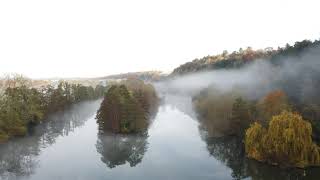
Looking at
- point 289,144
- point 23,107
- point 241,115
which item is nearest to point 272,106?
point 241,115

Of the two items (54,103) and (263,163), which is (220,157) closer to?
(263,163)

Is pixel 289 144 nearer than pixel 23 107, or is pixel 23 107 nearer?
pixel 289 144

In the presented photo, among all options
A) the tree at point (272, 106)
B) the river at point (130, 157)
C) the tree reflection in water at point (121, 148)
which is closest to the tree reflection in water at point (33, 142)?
the river at point (130, 157)

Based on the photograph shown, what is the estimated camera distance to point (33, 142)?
81.2 metres

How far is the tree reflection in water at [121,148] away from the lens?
66.1 m

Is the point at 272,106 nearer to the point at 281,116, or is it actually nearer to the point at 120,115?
the point at 281,116

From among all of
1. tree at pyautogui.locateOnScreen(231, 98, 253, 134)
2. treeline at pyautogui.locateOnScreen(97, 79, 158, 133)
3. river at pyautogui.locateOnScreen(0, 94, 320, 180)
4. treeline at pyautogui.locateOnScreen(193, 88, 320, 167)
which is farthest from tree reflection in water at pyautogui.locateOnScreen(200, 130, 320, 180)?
treeline at pyautogui.locateOnScreen(97, 79, 158, 133)

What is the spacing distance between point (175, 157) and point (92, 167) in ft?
44.4

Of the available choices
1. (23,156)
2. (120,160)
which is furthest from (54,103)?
(120,160)

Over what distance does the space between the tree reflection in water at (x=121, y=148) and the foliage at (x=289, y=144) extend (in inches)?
740

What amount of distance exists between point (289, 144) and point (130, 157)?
24.2 meters

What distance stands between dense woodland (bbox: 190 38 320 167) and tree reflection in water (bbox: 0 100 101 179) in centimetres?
3046

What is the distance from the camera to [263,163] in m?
59.7

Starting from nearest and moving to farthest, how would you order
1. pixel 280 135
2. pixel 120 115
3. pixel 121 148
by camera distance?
pixel 280 135 < pixel 121 148 < pixel 120 115
